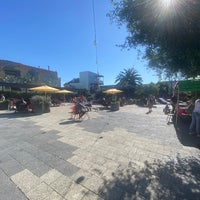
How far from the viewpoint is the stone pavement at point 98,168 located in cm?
246

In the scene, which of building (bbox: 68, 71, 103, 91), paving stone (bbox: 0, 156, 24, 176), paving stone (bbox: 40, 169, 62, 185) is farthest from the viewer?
building (bbox: 68, 71, 103, 91)

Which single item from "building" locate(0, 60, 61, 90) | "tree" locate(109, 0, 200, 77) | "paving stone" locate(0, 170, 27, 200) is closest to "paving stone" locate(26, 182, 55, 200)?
"paving stone" locate(0, 170, 27, 200)

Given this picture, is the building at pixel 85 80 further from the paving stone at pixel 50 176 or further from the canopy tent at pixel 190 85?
the paving stone at pixel 50 176

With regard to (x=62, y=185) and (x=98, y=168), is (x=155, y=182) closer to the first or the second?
(x=98, y=168)

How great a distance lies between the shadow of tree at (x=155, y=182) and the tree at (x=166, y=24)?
3.48 meters

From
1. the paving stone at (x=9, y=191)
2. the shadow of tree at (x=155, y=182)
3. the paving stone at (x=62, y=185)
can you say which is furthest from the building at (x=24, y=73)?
the shadow of tree at (x=155, y=182)

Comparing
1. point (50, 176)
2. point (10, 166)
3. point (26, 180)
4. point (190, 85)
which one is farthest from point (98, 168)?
point (190, 85)

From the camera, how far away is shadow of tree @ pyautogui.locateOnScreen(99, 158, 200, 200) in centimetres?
240

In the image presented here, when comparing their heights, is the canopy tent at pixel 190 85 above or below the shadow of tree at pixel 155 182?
above

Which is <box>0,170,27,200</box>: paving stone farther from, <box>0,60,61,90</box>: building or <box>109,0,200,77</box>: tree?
<box>0,60,61,90</box>: building

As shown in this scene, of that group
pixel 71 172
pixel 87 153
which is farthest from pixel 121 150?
pixel 71 172

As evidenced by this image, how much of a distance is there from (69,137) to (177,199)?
376 cm

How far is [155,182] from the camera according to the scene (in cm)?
276

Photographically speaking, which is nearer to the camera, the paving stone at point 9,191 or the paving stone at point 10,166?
the paving stone at point 9,191
